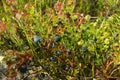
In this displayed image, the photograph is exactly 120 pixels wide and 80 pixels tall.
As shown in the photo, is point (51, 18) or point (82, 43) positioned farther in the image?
point (51, 18)

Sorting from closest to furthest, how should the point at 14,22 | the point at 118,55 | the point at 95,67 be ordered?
the point at 118,55, the point at 95,67, the point at 14,22

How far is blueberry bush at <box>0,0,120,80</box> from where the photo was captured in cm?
232

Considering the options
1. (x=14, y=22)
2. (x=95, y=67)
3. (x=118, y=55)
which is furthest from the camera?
(x=14, y=22)

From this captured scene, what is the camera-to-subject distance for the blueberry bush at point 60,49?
232 cm

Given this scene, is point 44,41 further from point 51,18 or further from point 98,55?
point 98,55

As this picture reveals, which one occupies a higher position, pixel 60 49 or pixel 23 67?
pixel 60 49

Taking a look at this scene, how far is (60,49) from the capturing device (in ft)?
7.71

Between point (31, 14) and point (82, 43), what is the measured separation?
0.46 meters

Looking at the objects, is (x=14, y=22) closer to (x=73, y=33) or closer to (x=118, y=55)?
(x=73, y=33)

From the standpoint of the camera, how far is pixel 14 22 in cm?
257

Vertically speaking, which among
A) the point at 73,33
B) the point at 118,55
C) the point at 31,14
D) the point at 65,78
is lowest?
the point at 65,78

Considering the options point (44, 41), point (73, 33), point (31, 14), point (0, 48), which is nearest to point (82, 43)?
point (73, 33)

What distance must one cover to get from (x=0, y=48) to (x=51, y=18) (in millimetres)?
464

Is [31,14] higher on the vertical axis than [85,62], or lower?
higher
